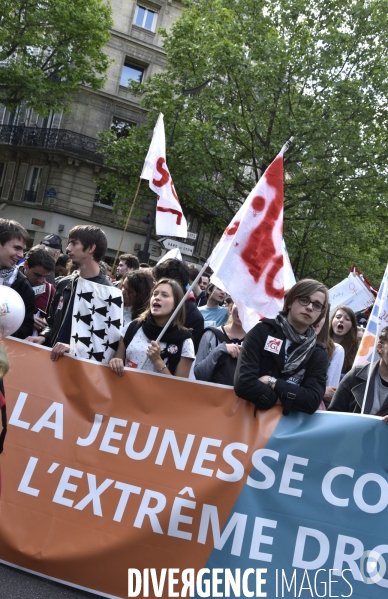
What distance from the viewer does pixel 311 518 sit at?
13.0 feet

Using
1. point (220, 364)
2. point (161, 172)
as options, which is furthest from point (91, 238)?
point (161, 172)

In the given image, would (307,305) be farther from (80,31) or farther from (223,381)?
(80,31)

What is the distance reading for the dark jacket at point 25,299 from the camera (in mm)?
5312

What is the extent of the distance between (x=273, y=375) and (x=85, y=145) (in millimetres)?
30438

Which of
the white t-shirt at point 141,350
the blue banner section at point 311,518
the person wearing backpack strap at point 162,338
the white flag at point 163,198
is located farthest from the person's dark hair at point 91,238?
the white flag at point 163,198

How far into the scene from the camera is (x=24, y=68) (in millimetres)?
25188

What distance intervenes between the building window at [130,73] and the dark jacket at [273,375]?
32185mm

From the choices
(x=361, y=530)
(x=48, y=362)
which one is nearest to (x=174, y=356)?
(x=48, y=362)

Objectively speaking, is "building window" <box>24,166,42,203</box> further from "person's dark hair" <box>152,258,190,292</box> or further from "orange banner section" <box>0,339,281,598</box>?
"orange banner section" <box>0,339,281,598</box>

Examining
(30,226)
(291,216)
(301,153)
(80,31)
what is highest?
(80,31)

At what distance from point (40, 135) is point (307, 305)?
1240 inches

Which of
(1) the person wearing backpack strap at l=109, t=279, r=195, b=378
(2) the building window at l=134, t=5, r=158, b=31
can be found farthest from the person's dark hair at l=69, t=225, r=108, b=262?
(2) the building window at l=134, t=5, r=158, b=31

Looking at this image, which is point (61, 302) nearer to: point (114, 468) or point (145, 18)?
point (114, 468)

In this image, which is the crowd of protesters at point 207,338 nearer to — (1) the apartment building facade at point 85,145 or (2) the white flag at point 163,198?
(2) the white flag at point 163,198
